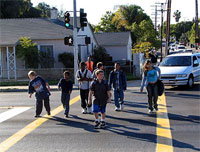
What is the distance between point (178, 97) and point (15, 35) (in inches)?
618

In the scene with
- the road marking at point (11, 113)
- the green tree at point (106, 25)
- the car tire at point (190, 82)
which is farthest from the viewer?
the green tree at point (106, 25)

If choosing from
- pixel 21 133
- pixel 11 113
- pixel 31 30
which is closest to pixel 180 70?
pixel 11 113

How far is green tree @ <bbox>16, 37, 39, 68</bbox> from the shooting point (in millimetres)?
22672

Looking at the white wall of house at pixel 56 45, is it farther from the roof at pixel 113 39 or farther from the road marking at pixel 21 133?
the road marking at pixel 21 133

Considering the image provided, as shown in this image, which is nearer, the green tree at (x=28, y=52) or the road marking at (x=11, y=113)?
the road marking at (x=11, y=113)

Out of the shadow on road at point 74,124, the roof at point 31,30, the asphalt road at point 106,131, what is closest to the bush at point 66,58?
the roof at point 31,30

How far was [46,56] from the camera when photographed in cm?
2394

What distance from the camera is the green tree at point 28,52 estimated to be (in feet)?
74.4

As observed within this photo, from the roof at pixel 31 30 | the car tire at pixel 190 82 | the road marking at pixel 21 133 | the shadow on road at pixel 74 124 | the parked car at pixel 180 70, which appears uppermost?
the roof at pixel 31 30

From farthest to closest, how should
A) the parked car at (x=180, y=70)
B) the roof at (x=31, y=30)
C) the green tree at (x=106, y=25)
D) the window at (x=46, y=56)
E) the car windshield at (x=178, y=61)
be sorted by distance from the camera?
the green tree at (x=106, y=25)
the roof at (x=31, y=30)
the window at (x=46, y=56)
the car windshield at (x=178, y=61)
the parked car at (x=180, y=70)

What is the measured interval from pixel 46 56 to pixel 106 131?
54.2ft

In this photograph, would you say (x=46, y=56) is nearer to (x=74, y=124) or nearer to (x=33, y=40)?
(x=33, y=40)

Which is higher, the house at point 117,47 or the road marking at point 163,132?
the house at point 117,47

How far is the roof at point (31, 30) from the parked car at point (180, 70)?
1005cm
